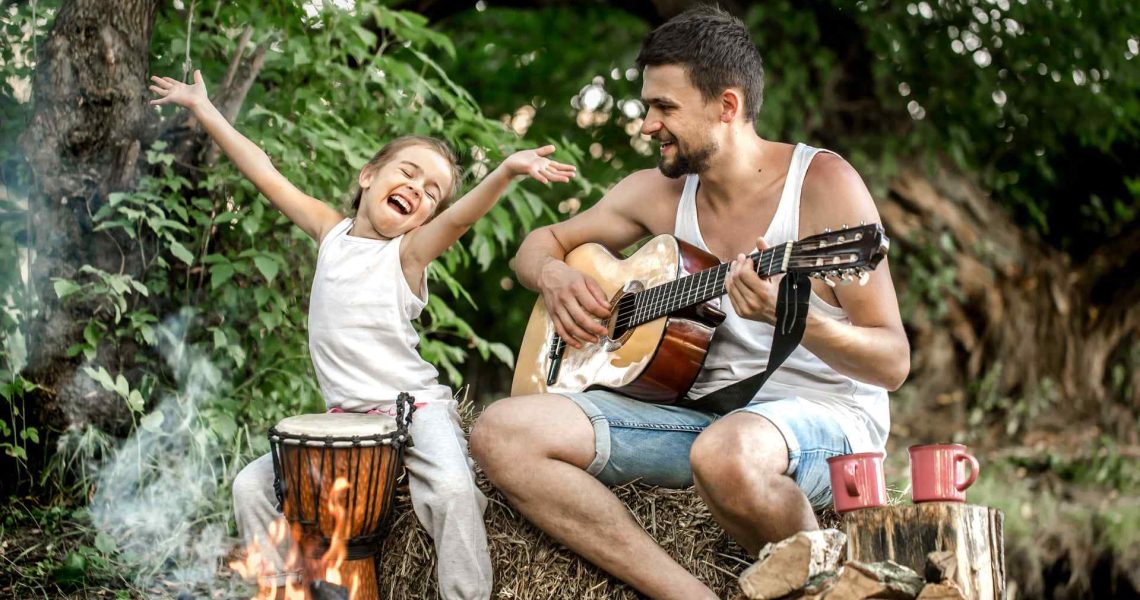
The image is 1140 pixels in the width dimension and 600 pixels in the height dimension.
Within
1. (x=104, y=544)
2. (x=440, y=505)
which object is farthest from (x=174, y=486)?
(x=440, y=505)

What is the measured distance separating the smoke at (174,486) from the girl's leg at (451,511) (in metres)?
0.98

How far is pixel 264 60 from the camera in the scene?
4.06 meters

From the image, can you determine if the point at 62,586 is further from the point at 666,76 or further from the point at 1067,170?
the point at 1067,170

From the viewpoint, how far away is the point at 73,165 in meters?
3.66

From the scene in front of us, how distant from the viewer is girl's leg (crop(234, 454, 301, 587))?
Answer: 9.31 feet

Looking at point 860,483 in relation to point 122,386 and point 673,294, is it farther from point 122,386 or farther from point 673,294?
point 122,386

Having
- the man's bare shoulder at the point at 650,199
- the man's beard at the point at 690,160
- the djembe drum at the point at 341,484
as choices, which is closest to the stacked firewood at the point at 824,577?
the djembe drum at the point at 341,484

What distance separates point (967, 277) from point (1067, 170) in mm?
1476

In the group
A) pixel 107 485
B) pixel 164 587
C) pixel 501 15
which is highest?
pixel 501 15

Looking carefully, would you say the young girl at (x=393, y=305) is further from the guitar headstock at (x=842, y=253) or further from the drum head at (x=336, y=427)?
the guitar headstock at (x=842, y=253)

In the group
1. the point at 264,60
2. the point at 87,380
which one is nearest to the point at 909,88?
the point at 264,60

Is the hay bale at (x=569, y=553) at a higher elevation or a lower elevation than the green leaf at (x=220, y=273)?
lower

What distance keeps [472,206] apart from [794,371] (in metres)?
0.92

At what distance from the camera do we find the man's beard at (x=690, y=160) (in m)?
3.07
